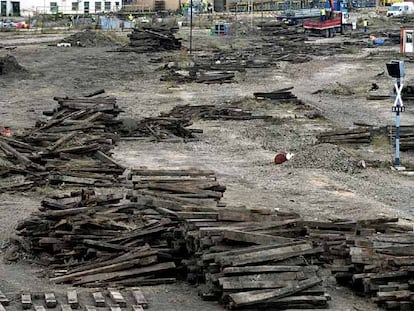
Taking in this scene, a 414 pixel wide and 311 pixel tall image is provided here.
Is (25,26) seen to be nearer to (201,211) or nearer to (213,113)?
(213,113)

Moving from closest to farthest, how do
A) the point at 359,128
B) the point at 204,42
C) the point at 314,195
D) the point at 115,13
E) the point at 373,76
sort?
the point at 314,195 < the point at 359,128 < the point at 373,76 < the point at 204,42 < the point at 115,13

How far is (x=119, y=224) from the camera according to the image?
14.4m

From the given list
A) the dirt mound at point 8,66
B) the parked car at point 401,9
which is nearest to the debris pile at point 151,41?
the dirt mound at point 8,66

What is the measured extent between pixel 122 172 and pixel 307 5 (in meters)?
83.6

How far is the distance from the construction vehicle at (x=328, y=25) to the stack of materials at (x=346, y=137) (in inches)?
2195

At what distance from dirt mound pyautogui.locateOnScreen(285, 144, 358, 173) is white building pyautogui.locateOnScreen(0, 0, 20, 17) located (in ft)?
273

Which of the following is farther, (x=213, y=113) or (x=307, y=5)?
(x=307, y=5)

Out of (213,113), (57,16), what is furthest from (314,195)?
(57,16)

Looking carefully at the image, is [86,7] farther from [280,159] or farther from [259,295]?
[259,295]

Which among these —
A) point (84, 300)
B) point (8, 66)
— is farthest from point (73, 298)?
point (8, 66)

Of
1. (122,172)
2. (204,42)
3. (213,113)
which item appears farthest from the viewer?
(204,42)

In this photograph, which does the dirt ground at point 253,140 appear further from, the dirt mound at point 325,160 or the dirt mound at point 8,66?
the dirt mound at point 8,66

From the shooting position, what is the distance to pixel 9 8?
101188mm

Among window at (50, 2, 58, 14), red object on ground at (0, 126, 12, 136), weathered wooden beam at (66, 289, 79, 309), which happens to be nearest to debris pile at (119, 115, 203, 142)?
red object on ground at (0, 126, 12, 136)
